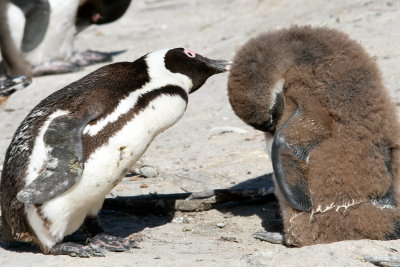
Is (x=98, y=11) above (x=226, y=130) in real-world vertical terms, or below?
below

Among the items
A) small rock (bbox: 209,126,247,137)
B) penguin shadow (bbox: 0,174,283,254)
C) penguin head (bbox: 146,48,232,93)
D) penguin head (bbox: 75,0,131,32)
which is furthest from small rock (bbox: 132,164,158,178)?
penguin head (bbox: 75,0,131,32)

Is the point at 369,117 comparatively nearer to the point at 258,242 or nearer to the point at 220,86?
the point at 258,242

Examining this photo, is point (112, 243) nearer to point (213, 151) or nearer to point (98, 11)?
point (213, 151)

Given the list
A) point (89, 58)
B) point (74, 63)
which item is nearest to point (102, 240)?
point (74, 63)

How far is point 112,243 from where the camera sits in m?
4.45

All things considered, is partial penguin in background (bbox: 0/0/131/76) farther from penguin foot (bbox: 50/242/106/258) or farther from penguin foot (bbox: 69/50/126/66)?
penguin foot (bbox: 50/242/106/258)

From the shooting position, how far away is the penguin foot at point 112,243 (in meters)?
4.39

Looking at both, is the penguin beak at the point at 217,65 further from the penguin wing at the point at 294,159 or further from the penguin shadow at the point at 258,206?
the penguin shadow at the point at 258,206

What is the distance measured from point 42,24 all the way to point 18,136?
6.44 metres

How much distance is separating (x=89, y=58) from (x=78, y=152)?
6930mm

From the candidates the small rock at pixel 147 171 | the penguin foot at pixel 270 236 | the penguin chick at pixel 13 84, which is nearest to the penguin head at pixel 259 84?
the penguin foot at pixel 270 236

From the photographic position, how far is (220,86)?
319 inches

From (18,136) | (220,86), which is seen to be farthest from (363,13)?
Result: (18,136)

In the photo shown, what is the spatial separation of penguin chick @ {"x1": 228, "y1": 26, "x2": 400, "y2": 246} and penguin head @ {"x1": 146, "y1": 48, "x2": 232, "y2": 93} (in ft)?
1.92
